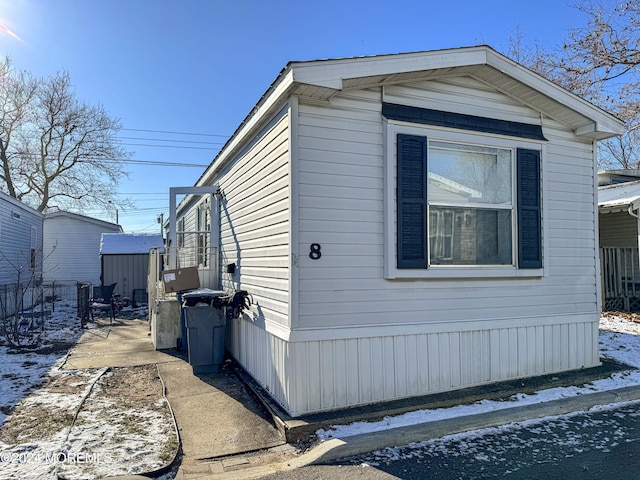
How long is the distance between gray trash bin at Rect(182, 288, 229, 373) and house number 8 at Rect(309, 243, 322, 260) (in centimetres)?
195

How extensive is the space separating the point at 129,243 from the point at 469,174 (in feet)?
47.6

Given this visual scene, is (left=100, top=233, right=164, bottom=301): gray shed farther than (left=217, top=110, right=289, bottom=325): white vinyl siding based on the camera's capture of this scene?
Yes

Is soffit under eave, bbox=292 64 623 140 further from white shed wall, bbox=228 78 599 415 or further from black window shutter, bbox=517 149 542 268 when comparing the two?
black window shutter, bbox=517 149 542 268

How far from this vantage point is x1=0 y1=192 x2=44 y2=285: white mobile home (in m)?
12.5

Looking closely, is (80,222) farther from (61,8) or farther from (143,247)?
(61,8)

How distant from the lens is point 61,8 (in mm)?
7367

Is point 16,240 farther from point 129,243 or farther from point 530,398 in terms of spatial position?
point 530,398

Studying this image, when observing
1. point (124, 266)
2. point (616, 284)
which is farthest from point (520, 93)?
point (124, 266)

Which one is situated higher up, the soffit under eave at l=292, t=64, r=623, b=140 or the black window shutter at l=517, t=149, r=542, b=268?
the soffit under eave at l=292, t=64, r=623, b=140

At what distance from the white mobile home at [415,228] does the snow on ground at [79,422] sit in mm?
1212

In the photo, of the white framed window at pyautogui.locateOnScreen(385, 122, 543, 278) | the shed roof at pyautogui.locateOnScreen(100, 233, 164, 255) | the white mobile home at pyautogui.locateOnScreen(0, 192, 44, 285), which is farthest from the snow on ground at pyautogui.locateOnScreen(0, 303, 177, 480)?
the shed roof at pyautogui.locateOnScreen(100, 233, 164, 255)

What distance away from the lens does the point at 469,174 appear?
4.77 meters

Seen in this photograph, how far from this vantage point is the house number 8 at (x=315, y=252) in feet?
13.0

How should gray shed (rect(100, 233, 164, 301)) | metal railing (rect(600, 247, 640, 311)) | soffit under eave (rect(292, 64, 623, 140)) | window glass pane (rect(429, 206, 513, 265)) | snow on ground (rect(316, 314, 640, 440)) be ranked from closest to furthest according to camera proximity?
snow on ground (rect(316, 314, 640, 440))
soffit under eave (rect(292, 64, 623, 140))
window glass pane (rect(429, 206, 513, 265))
metal railing (rect(600, 247, 640, 311))
gray shed (rect(100, 233, 164, 301))
